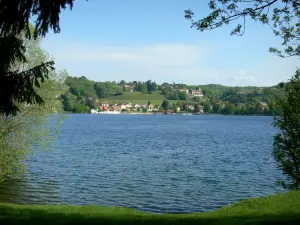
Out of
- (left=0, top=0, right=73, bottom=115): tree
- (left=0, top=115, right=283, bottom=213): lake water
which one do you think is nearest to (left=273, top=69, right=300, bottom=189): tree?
(left=0, top=115, right=283, bottom=213): lake water

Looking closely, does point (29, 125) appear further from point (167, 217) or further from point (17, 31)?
point (17, 31)

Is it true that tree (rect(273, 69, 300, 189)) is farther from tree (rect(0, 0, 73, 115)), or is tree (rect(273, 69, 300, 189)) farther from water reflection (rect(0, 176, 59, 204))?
tree (rect(0, 0, 73, 115))

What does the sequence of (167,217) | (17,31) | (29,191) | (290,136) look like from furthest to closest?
1. (29,191)
2. (290,136)
3. (167,217)
4. (17,31)

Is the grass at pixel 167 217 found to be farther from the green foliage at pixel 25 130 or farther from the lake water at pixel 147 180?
the green foliage at pixel 25 130

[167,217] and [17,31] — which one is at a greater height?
[17,31]

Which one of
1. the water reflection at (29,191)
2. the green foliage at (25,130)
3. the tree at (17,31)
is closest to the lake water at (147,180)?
the water reflection at (29,191)

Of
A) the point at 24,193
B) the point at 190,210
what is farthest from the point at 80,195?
the point at 190,210

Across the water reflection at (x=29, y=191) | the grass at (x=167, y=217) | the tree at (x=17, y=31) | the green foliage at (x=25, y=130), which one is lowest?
the water reflection at (x=29, y=191)

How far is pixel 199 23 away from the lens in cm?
1102

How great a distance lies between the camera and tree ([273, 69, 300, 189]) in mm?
22797

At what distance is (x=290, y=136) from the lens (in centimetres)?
2347

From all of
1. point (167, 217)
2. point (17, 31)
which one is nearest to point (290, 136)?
point (167, 217)

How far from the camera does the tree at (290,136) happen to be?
2280 centimetres

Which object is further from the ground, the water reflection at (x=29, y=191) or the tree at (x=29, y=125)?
the tree at (x=29, y=125)
